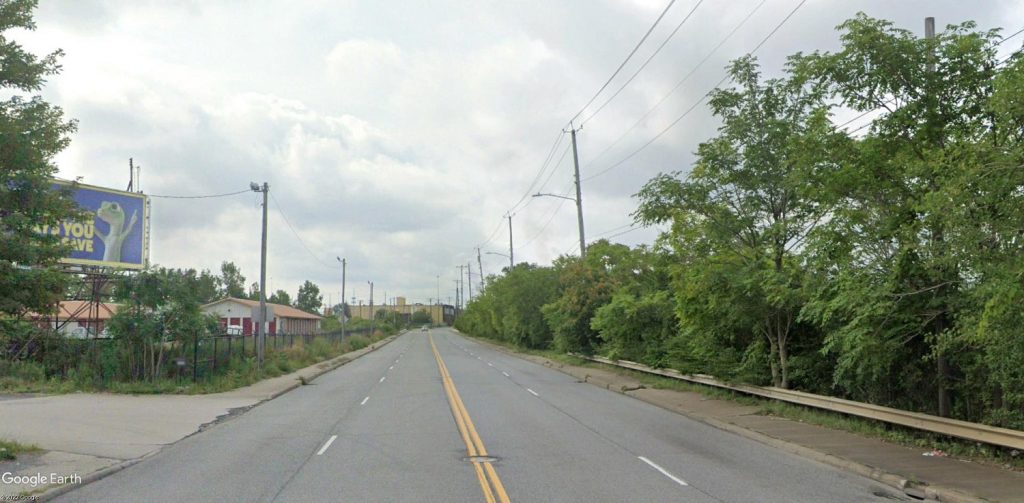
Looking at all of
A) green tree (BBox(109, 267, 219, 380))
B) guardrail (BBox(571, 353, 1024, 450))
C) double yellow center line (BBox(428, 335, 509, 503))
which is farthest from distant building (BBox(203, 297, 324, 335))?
guardrail (BBox(571, 353, 1024, 450))

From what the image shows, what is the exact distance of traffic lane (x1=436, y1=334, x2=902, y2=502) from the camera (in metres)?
9.29

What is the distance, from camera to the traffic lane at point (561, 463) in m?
8.81

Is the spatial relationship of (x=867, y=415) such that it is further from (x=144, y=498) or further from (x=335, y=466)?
(x=144, y=498)

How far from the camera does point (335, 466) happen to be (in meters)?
10.7

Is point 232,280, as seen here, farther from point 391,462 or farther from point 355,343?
point 391,462

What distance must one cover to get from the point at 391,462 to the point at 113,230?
92.1 feet

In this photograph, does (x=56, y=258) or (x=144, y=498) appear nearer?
(x=144, y=498)

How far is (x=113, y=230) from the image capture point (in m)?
33.2

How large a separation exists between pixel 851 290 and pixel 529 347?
4796 centimetres

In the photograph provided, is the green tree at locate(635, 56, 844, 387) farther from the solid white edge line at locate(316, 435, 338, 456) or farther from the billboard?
the billboard

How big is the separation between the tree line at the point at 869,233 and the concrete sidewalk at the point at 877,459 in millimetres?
1098

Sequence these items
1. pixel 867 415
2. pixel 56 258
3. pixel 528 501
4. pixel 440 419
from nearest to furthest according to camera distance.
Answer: pixel 528 501 < pixel 56 258 < pixel 867 415 < pixel 440 419

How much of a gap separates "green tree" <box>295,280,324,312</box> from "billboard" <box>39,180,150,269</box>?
15239 centimetres

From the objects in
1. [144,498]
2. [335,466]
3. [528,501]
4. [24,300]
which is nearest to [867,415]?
[528,501]
